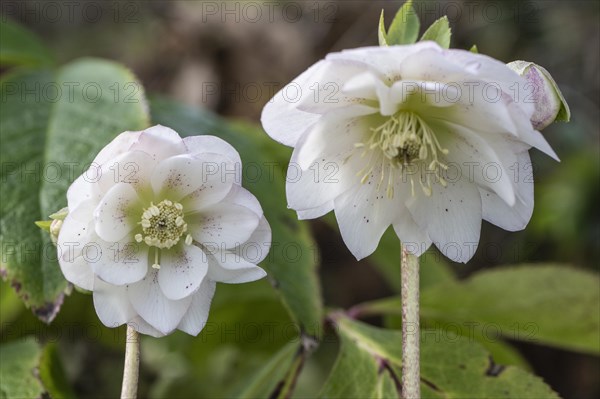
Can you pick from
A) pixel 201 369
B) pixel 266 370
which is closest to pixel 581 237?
pixel 201 369

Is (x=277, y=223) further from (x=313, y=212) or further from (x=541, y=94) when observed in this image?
(x=541, y=94)

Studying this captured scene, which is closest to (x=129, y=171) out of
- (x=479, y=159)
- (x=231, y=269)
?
(x=231, y=269)

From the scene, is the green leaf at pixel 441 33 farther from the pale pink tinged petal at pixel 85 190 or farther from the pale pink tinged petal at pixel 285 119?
the pale pink tinged petal at pixel 85 190

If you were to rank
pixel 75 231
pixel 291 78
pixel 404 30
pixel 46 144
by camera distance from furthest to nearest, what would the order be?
pixel 291 78 → pixel 46 144 → pixel 404 30 → pixel 75 231

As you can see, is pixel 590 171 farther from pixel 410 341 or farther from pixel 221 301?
pixel 410 341

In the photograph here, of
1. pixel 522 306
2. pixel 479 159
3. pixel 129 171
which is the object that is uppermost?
pixel 479 159

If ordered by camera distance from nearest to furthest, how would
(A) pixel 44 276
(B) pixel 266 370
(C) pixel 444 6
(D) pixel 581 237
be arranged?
(A) pixel 44 276, (B) pixel 266 370, (D) pixel 581 237, (C) pixel 444 6
